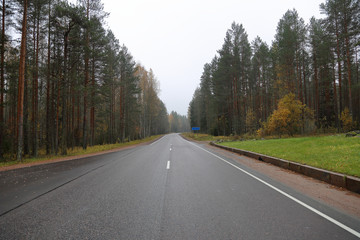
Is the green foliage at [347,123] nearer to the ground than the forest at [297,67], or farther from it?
nearer to the ground

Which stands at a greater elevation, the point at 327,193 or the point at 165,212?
the point at 165,212

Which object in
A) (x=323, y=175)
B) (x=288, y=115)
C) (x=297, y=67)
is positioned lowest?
(x=323, y=175)

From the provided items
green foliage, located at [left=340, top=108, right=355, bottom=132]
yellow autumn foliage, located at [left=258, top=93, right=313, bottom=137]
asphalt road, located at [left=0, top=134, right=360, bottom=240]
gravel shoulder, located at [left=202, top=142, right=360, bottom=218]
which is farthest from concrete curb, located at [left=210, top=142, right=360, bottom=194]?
green foliage, located at [left=340, top=108, right=355, bottom=132]

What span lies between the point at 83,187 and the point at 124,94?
28166 millimetres

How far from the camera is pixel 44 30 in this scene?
1659 centimetres

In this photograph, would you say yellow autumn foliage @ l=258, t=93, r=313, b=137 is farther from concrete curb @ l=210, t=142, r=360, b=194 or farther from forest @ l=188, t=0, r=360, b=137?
concrete curb @ l=210, t=142, r=360, b=194

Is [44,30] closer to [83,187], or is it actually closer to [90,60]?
[90,60]

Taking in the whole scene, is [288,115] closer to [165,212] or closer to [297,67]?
[297,67]

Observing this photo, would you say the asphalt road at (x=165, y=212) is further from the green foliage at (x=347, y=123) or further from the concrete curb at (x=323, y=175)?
the green foliage at (x=347, y=123)

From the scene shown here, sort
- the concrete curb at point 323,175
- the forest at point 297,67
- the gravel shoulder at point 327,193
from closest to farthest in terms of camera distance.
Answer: the gravel shoulder at point 327,193, the concrete curb at point 323,175, the forest at point 297,67

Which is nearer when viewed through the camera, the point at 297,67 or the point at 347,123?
the point at 347,123

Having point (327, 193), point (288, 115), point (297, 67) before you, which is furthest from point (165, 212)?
point (297, 67)

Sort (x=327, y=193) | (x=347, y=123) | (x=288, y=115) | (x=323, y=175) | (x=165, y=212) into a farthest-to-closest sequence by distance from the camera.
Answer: (x=347, y=123) → (x=288, y=115) → (x=323, y=175) → (x=327, y=193) → (x=165, y=212)

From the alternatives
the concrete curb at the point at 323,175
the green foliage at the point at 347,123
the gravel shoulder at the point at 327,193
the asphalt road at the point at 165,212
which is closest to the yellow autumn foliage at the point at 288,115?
the green foliage at the point at 347,123
